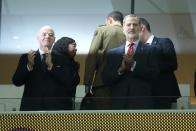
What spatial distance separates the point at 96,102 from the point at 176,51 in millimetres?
758

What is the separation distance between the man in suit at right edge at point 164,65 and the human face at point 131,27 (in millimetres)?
59

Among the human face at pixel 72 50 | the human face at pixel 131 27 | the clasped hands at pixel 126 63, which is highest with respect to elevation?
the human face at pixel 131 27

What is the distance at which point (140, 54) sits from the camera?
4465 millimetres

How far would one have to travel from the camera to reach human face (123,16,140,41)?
4.50 meters

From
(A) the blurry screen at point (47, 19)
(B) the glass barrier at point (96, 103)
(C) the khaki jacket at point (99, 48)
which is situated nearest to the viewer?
(B) the glass barrier at point (96, 103)

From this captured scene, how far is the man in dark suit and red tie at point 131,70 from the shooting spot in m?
4.31

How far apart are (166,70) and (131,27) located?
1.32 ft

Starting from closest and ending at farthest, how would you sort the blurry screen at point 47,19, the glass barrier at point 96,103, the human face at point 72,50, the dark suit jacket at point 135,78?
the glass barrier at point 96,103, the dark suit jacket at point 135,78, the human face at point 72,50, the blurry screen at point 47,19

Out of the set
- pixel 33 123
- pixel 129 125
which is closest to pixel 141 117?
pixel 129 125

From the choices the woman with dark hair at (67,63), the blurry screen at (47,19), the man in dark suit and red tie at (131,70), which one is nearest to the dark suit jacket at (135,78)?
the man in dark suit and red tie at (131,70)

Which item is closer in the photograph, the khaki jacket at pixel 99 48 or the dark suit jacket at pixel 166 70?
the dark suit jacket at pixel 166 70

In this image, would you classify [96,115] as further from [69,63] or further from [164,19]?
[164,19]

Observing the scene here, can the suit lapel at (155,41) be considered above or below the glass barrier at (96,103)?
above

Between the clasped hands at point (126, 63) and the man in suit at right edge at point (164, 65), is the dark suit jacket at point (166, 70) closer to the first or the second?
the man in suit at right edge at point (164, 65)
